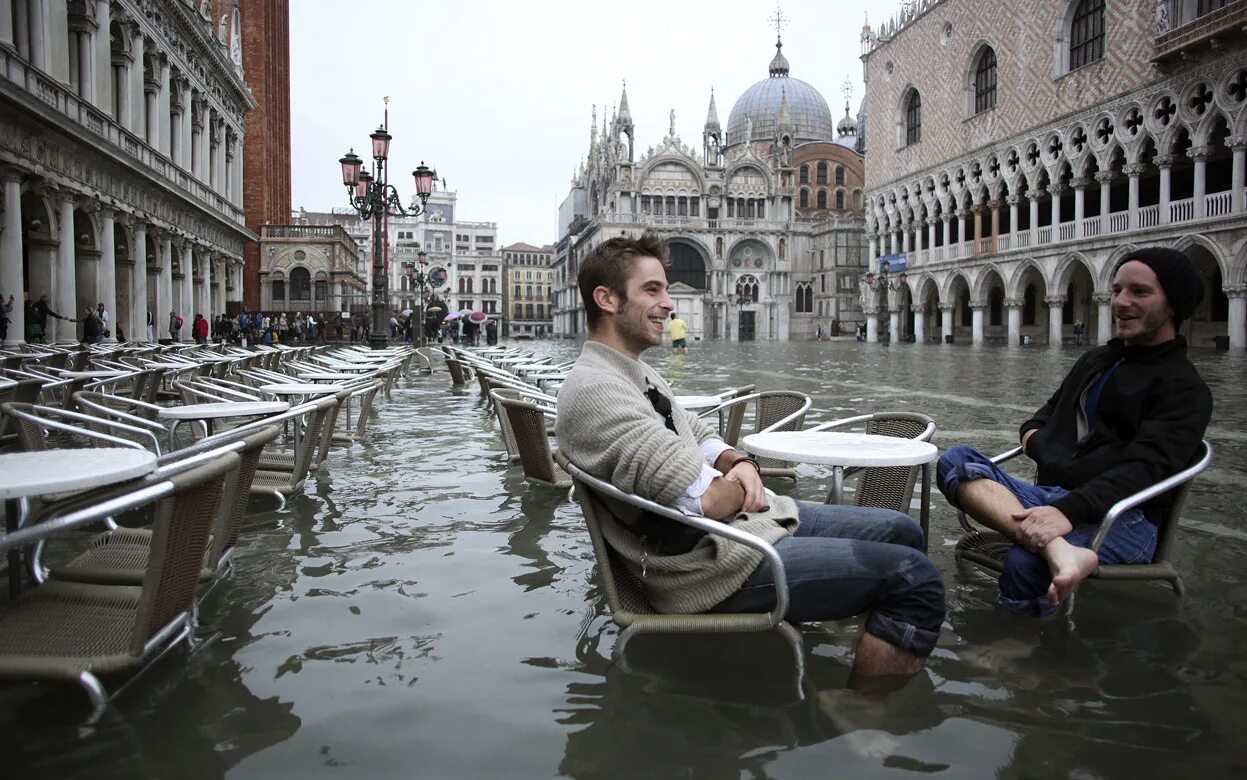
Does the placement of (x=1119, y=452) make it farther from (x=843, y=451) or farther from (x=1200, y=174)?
(x=1200, y=174)

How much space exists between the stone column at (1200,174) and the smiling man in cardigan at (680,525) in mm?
30859

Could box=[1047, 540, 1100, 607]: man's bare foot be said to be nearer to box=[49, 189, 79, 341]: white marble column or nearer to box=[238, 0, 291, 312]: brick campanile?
box=[49, 189, 79, 341]: white marble column

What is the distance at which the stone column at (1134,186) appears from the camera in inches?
1208

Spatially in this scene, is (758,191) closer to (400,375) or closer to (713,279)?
(713,279)

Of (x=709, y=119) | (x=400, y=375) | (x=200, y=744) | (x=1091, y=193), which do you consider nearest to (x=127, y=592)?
(x=200, y=744)

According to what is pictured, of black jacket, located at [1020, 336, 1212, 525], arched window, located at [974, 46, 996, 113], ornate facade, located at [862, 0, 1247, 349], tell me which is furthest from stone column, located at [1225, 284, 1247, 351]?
black jacket, located at [1020, 336, 1212, 525]

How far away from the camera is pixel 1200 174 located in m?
27.9

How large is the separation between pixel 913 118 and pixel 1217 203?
2212 cm

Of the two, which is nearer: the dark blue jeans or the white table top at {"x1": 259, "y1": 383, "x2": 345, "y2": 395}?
the dark blue jeans

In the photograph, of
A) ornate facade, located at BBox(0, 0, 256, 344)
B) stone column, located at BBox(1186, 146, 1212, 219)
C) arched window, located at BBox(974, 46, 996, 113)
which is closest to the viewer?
ornate facade, located at BBox(0, 0, 256, 344)

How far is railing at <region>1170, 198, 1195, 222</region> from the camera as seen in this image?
28578 millimetres

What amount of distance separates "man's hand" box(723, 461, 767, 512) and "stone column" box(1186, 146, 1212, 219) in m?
30.9

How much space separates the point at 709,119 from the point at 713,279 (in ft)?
60.6

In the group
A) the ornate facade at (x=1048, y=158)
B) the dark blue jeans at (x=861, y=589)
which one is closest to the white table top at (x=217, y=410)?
the dark blue jeans at (x=861, y=589)
